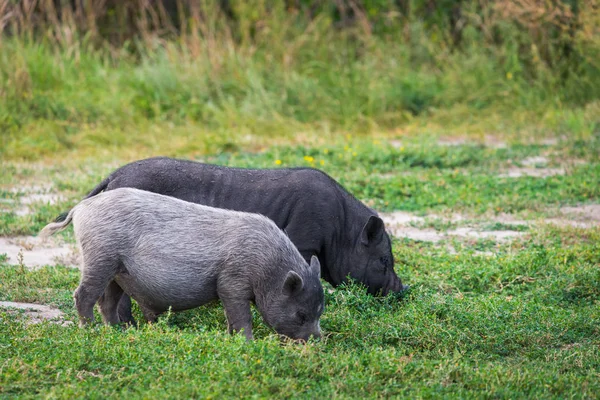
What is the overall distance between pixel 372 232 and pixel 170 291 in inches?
68.0

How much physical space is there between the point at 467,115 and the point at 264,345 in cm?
995

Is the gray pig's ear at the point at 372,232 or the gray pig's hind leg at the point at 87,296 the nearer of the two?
the gray pig's hind leg at the point at 87,296

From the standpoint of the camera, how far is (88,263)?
5574 millimetres

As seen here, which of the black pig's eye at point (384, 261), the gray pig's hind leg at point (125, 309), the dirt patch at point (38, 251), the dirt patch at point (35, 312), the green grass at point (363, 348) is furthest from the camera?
the dirt patch at point (38, 251)

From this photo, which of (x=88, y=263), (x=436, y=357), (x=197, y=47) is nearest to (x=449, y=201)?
(x=436, y=357)

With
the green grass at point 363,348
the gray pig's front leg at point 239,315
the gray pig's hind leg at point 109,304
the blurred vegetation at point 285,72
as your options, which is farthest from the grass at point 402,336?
the blurred vegetation at point 285,72

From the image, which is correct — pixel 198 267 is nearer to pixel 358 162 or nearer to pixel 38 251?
pixel 38 251

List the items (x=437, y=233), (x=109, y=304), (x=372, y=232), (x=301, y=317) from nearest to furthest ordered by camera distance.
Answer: (x=301, y=317) < (x=109, y=304) < (x=372, y=232) < (x=437, y=233)

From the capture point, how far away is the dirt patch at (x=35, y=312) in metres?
5.88

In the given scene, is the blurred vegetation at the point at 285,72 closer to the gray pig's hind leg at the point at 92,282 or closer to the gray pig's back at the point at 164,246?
the gray pig's back at the point at 164,246

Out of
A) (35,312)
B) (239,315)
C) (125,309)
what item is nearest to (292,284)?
(239,315)

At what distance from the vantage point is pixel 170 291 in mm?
5613

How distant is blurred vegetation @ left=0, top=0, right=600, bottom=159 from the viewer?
43.9ft

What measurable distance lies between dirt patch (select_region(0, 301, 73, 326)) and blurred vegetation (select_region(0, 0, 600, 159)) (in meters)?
5.93
